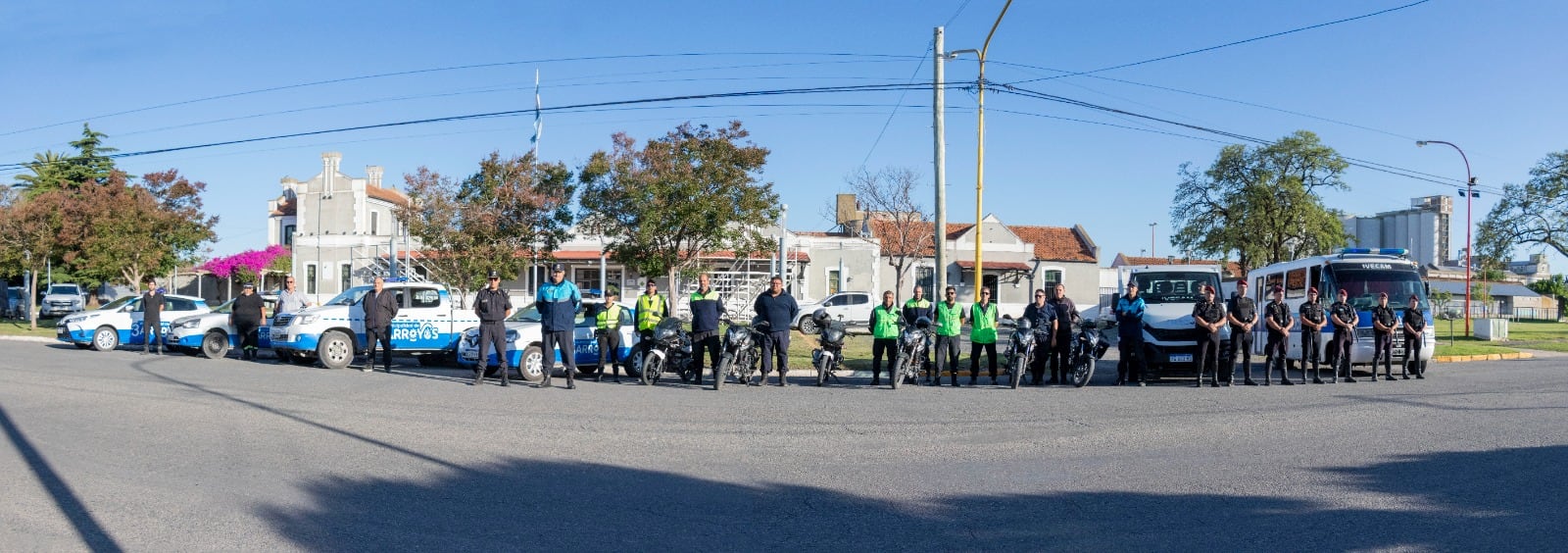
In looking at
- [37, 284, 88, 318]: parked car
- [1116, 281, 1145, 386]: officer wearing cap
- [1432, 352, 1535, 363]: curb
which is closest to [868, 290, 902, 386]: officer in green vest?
[1116, 281, 1145, 386]: officer wearing cap

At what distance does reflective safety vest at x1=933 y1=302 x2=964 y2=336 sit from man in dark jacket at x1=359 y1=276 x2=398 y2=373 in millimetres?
8621

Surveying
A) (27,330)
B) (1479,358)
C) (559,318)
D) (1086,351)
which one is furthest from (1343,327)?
(27,330)

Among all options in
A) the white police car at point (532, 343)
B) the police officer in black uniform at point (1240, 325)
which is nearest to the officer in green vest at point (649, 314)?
the white police car at point (532, 343)

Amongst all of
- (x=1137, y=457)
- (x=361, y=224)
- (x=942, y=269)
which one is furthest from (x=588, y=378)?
(x=361, y=224)

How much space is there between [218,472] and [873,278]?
36.5 m

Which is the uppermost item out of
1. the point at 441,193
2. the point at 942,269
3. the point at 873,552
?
the point at 441,193

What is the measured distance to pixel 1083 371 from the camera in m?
15.2

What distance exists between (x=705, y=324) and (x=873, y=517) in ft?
27.4

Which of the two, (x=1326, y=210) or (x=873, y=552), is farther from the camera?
(x=1326, y=210)

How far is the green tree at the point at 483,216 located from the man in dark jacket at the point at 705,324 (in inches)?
497

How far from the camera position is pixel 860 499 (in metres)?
6.85

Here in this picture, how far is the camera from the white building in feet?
141

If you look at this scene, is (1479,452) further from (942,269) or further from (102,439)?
(102,439)

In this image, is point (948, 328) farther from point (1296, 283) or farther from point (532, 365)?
point (1296, 283)
